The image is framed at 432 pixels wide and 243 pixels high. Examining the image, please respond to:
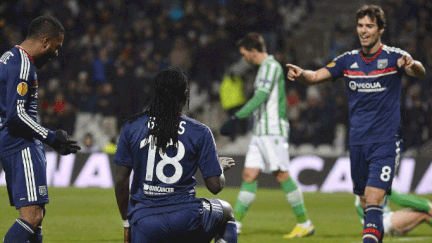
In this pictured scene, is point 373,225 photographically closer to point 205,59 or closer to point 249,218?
point 249,218

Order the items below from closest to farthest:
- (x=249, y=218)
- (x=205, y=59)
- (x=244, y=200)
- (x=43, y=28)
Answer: (x=43, y=28) < (x=244, y=200) < (x=249, y=218) < (x=205, y=59)

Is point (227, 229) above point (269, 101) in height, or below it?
below

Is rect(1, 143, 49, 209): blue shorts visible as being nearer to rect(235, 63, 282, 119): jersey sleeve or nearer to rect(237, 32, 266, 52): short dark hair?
rect(235, 63, 282, 119): jersey sleeve

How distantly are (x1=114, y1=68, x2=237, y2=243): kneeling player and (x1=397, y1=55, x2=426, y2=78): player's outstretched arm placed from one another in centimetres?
249

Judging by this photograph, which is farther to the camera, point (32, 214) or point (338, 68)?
point (338, 68)

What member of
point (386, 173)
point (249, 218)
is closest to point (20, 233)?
point (386, 173)

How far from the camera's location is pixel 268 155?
9.95m

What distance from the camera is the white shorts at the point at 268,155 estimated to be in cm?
994

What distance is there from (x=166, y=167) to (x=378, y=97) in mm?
2768

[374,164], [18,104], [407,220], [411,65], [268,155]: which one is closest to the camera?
[18,104]

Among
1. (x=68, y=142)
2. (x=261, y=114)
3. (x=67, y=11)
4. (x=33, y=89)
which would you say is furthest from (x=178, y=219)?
(x=67, y=11)

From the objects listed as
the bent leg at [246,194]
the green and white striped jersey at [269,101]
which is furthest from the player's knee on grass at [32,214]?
the green and white striped jersey at [269,101]

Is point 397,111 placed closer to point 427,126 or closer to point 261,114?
point 261,114

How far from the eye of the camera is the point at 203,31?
20922 millimetres
